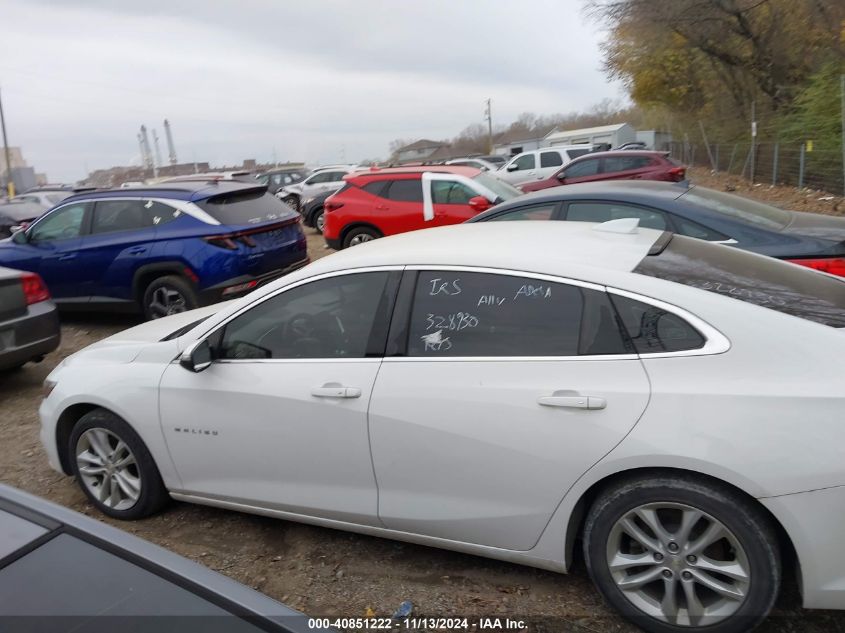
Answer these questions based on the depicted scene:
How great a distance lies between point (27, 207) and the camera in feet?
53.5

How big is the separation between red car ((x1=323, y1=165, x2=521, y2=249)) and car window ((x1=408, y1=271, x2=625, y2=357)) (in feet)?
20.8

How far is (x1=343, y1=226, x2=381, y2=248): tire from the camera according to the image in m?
10.1

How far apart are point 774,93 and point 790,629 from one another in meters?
27.2

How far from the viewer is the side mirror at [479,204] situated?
8.96 m

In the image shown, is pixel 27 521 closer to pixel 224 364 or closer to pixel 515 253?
pixel 224 364

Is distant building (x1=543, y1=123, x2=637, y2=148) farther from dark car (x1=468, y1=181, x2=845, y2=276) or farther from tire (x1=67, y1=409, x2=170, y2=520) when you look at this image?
tire (x1=67, y1=409, x2=170, y2=520)

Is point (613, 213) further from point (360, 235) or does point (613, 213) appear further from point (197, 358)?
point (360, 235)

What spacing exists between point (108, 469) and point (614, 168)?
13772mm

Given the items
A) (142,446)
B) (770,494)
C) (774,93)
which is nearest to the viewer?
(770,494)

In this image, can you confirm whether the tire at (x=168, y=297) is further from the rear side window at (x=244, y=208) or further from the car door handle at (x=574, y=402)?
the car door handle at (x=574, y=402)

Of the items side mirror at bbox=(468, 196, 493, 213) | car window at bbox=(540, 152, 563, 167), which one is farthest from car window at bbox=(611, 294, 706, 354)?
car window at bbox=(540, 152, 563, 167)

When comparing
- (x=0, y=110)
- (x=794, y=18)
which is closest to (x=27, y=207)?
(x=794, y=18)

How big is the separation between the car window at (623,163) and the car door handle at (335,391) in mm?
13590

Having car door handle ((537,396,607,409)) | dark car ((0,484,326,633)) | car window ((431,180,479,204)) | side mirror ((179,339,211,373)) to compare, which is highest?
car window ((431,180,479,204))
